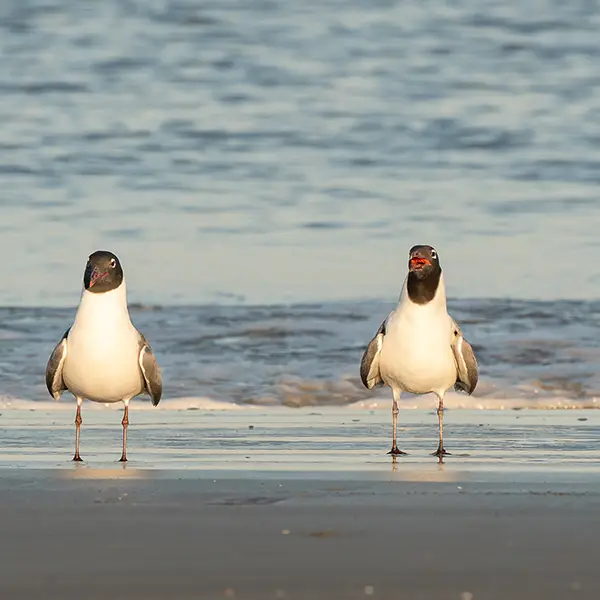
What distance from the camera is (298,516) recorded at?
23.4 feet

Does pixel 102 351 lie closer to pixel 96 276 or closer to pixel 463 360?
pixel 96 276

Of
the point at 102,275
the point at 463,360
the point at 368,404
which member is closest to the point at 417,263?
the point at 463,360

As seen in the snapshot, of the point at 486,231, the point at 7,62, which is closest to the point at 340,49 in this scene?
the point at 7,62

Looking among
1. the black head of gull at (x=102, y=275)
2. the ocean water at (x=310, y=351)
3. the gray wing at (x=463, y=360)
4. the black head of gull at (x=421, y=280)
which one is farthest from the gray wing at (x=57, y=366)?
the ocean water at (x=310, y=351)

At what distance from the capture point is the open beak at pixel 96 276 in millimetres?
10172

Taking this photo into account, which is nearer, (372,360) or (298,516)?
(298,516)

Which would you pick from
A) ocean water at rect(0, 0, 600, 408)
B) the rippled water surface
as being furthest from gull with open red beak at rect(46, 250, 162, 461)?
the rippled water surface

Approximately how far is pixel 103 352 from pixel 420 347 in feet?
6.08

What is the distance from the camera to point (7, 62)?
3325cm

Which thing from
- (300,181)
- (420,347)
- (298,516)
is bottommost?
(298,516)

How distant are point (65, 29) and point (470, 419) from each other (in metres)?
24.9

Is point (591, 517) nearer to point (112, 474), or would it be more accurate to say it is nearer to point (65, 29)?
point (112, 474)

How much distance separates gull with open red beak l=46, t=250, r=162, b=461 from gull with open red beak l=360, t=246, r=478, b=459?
1.41 meters

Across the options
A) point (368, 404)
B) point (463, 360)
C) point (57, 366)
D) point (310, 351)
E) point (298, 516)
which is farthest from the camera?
point (310, 351)
